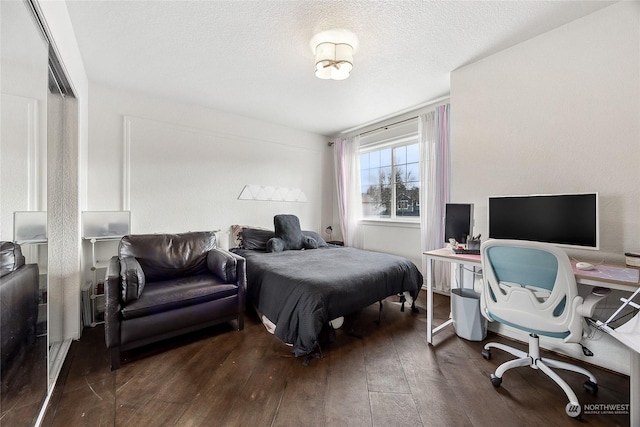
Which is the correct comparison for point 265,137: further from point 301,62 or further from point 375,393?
point 375,393

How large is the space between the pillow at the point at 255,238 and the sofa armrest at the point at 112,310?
1772 mm

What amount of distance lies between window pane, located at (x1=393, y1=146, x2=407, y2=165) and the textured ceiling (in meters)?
0.88

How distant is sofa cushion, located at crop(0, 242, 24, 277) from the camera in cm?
110

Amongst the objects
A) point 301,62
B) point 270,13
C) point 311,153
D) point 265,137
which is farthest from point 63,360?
point 311,153

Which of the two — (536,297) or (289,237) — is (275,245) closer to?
(289,237)

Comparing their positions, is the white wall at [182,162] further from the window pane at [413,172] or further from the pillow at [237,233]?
the window pane at [413,172]

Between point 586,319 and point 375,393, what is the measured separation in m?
1.35

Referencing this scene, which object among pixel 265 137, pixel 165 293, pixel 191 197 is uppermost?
pixel 265 137

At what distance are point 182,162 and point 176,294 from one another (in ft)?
6.66

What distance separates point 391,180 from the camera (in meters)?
4.28

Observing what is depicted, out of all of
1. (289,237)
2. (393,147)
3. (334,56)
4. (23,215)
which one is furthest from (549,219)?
(23,215)

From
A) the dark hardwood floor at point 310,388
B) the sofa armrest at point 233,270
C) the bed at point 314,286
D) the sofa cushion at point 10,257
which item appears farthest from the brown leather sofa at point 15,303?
the bed at point 314,286

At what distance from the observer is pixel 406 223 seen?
12.9ft

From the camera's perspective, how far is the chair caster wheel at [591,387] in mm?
1609
